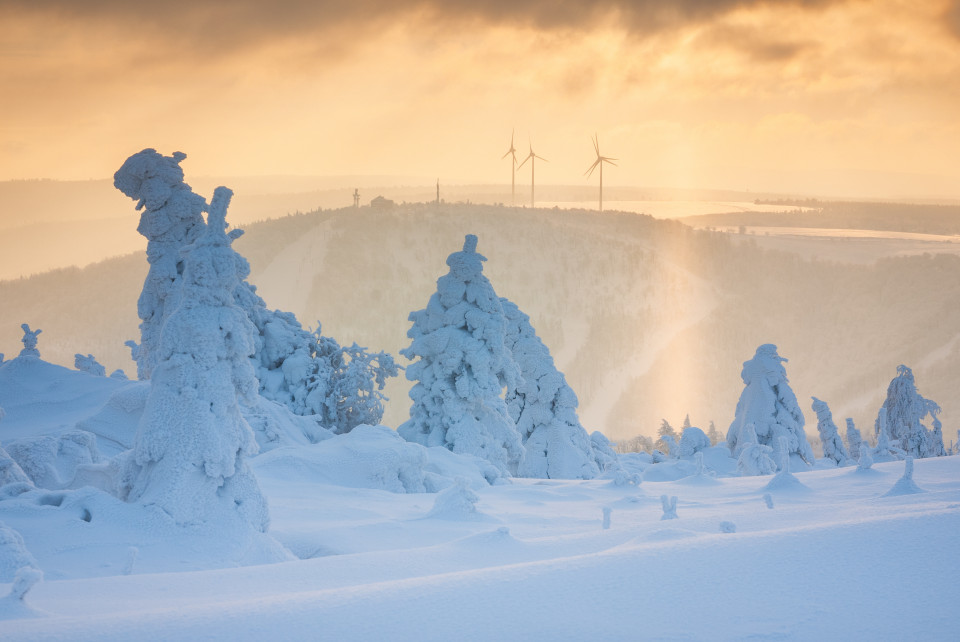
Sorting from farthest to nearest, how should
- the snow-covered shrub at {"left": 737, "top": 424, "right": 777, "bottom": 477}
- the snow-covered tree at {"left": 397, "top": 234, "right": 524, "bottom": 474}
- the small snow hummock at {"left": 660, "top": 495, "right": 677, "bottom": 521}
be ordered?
the snow-covered shrub at {"left": 737, "top": 424, "right": 777, "bottom": 477}, the snow-covered tree at {"left": 397, "top": 234, "right": 524, "bottom": 474}, the small snow hummock at {"left": 660, "top": 495, "right": 677, "bottom": 521}

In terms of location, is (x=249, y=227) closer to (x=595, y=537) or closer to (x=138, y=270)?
(x=138, y=270)

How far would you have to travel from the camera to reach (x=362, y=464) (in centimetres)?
1423

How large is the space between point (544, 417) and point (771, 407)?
25.2 feet

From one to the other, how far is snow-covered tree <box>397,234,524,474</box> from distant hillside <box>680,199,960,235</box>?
111754mm

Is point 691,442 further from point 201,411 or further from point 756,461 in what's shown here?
point 201,411

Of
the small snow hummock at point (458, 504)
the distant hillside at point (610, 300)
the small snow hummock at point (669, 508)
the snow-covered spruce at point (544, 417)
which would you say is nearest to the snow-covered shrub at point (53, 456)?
the small snow hummock at point (458, 504)

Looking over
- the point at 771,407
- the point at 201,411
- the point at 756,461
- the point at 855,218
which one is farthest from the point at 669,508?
the point at 855,218

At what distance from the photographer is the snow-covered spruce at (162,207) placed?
1450 centimetres

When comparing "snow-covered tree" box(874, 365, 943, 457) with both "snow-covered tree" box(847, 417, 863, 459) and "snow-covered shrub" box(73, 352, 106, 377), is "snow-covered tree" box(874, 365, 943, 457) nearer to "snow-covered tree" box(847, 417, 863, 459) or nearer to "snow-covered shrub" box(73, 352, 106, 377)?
"snow-covered tree" box(847, 417, 863, 459)

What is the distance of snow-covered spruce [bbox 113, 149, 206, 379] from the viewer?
1450 centimetres

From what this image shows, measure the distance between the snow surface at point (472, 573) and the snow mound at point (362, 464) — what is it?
162 centimetres

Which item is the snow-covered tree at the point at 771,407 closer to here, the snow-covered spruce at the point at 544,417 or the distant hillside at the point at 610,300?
the snow-covered spruce at the point at 544,417

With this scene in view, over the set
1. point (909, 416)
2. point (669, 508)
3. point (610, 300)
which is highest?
point (610, 300)

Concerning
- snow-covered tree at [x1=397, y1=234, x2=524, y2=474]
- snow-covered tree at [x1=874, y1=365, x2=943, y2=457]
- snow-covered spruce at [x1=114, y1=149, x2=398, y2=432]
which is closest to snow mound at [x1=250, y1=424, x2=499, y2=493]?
snow-covered spruce at [x1=114, y1=149, x2=398, y2=432]
